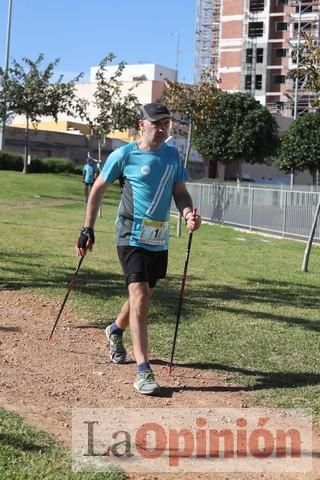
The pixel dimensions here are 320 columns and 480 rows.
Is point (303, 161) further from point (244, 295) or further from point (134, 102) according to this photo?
point (244, 295)

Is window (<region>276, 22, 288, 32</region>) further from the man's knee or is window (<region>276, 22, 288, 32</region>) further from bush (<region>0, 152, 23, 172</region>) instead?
the man's knee

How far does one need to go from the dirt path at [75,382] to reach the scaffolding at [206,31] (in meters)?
80.9

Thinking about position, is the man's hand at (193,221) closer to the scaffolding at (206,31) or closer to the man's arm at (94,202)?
the man's arm at (94,202)

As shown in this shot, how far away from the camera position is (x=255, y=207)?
2384 centimetres

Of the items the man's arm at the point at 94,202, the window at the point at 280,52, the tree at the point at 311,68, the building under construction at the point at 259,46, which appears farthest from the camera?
the window at the point at 280,52

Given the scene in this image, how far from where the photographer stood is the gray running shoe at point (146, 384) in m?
4.89

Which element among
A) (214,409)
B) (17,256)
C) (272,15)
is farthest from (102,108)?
(272,15)

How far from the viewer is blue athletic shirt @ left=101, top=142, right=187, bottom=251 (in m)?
5.17

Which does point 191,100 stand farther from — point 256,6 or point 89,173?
point 256,6

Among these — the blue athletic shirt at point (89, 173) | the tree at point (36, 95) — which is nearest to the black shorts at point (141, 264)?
the blue athletic shirt at point (89, 173)

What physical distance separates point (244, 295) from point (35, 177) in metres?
33.0

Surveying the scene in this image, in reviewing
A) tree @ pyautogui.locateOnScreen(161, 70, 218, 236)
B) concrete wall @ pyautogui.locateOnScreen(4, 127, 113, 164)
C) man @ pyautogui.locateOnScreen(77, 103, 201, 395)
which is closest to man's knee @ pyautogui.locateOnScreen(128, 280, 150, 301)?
man @ pyautogui.locateOnScreen(77, 103, 201, 395)

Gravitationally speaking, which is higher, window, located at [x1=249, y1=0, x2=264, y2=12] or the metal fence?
window, located at [x1=249, y1=0, x2=264, y2=12]

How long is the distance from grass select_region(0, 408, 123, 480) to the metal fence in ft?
52.5
